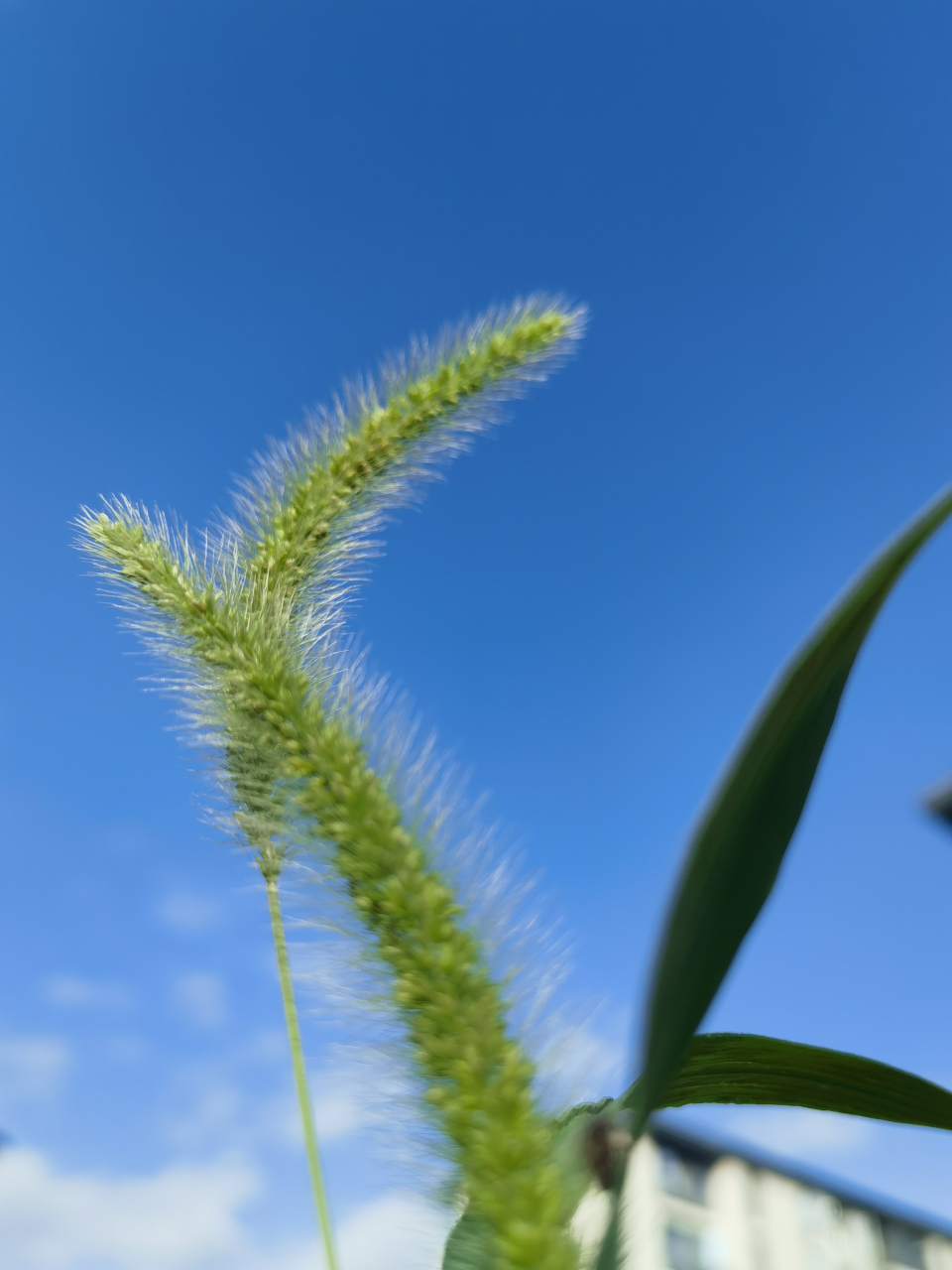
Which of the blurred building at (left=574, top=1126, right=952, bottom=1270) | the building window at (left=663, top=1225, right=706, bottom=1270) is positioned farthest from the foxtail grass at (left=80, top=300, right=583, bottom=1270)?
the blurred building at (left=574, top=1126, right=952, bottom=1270)

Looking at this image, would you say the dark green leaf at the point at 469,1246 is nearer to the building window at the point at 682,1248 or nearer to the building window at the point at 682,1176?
the building window at the point at 682,1248

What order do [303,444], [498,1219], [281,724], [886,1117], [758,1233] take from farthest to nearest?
[758,1233] → [303,444] → [886,1117] → [281,724] → [498,1219]

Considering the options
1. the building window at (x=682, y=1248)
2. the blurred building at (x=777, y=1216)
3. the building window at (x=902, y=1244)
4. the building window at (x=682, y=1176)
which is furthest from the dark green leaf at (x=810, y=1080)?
the building window at (x=902, y=1244)

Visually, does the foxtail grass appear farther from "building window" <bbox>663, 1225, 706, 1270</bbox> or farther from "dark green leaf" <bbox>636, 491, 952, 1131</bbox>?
"building window" <bbox>663, 1225, 706, 1270</bbox>

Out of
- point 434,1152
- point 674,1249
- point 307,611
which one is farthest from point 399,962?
point 674,1249

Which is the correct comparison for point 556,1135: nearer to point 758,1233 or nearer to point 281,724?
point 281,724
